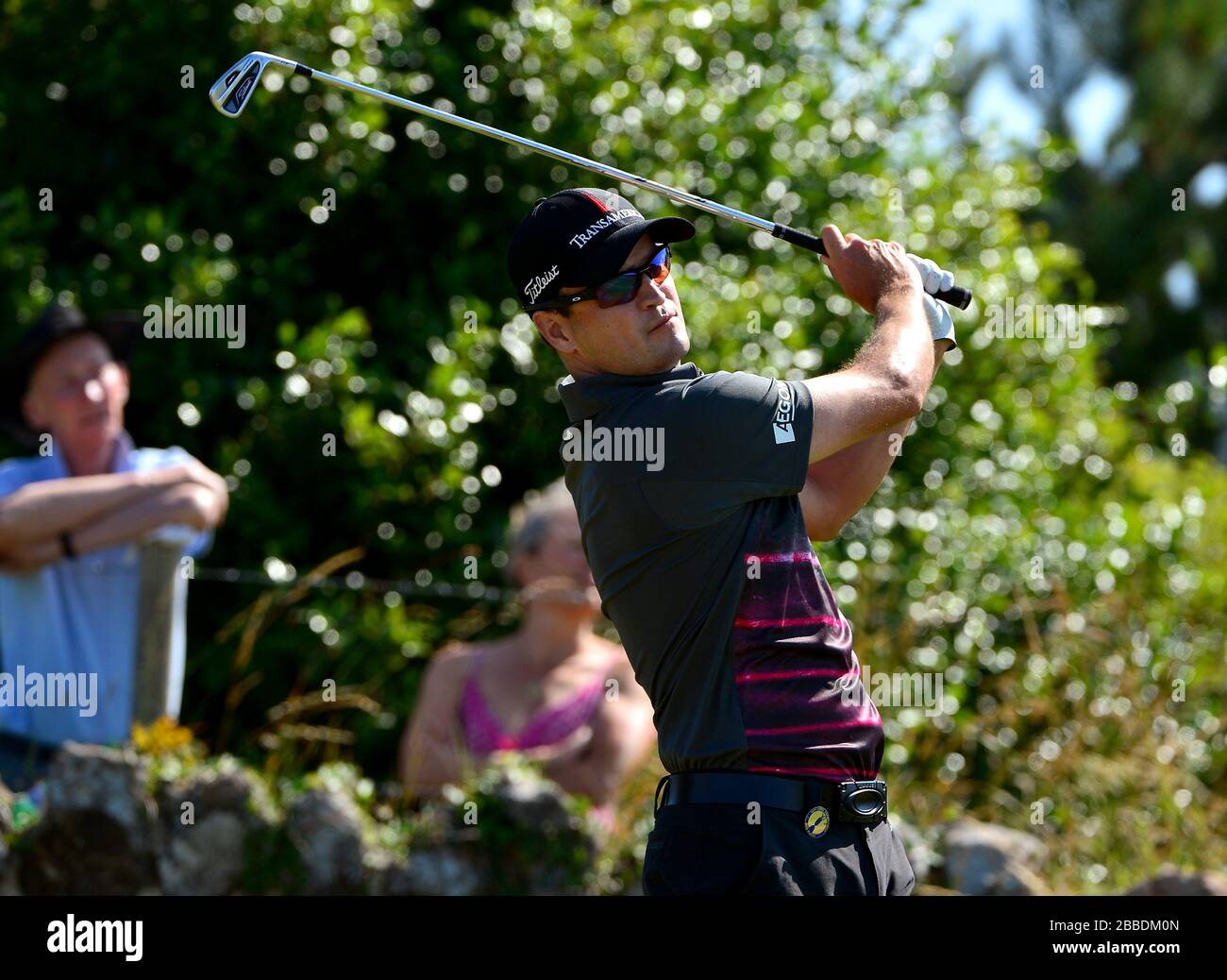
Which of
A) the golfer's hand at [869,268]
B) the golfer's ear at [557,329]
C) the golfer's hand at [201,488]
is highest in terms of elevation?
the golfer's hand at [869,268]

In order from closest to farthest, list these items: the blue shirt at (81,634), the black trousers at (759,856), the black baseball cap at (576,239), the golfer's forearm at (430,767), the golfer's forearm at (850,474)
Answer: the black trousers at (759,856), the black baseball cap at (576,239), the golfer's forearm at (850,474), the blue shirt at (81,634), the golfer's forearm at (430,767)

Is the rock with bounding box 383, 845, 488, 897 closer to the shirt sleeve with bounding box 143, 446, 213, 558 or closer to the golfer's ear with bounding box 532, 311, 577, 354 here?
the shirt sleeve with bounding box 143, 446, 213, 558

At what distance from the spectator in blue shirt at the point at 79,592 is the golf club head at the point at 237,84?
1727 millimetres

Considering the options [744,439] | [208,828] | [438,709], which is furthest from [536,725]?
[744,439]

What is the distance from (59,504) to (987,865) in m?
3.02

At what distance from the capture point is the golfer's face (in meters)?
3.11

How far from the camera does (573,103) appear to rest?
7.39 metres

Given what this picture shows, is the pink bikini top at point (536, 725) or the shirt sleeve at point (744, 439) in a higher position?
the shirt sleeve at point (744, 439)

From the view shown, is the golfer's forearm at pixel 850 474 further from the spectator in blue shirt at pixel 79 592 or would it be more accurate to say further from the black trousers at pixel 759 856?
the spectator in blue shirt at pixel 79 592

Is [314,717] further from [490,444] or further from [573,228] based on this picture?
[573,228]

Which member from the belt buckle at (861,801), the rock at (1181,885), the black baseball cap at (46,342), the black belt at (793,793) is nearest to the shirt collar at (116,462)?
the black baseball cap at (46,342)

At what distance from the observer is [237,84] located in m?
3.84

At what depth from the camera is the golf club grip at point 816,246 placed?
333cm
